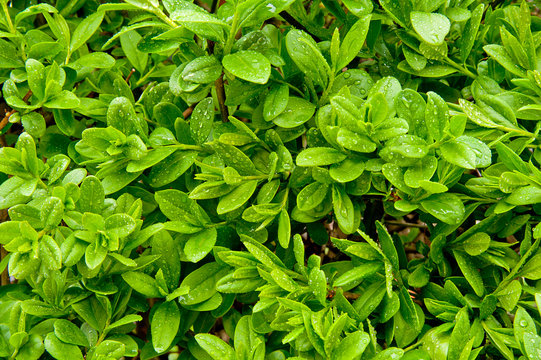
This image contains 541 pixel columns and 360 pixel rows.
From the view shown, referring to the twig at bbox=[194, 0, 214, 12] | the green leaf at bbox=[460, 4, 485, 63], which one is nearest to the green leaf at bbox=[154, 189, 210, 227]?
the green leaf at bbox=[460, 4, 485, 63]

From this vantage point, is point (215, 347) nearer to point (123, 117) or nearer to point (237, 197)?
point (237, 197)

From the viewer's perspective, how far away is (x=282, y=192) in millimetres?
1057

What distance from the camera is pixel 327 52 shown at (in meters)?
1.07

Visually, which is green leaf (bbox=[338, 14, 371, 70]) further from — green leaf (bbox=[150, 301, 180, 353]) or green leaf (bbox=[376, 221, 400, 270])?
green leaf (bbox=[150, 301, 180, 353])

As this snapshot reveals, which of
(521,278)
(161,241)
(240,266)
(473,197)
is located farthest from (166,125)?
(521,278)

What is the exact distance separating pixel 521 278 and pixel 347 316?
1.19 feet

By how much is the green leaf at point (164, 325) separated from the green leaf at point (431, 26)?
694mm

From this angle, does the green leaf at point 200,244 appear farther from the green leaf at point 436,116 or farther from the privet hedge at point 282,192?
the green leaf at point 436,116

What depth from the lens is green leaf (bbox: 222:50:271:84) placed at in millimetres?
896

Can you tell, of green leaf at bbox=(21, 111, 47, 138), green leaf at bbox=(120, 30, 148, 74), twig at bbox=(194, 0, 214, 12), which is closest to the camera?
green leaf at bbox=(21, 111, 47, 138)

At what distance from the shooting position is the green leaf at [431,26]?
92cm

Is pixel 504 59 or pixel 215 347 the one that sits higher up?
pixel 504 59

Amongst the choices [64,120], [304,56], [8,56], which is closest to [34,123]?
[64,120]

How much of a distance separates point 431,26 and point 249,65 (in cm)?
34
